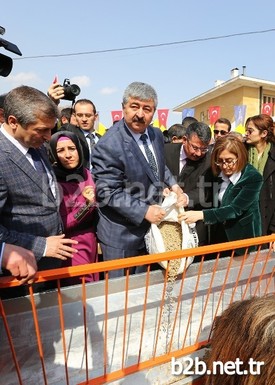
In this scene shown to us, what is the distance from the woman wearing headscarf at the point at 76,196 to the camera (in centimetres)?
259

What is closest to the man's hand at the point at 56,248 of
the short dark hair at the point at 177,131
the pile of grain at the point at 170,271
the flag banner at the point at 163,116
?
the pile of grain at the point at 170,271

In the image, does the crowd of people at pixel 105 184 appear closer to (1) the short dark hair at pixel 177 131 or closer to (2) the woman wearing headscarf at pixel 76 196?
(2) the woman wearing headscarf at pixel 76 196

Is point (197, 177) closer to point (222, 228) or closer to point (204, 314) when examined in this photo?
point (222, 228)

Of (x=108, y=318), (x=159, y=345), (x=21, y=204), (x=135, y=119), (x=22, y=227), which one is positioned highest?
(x=135, y=119)

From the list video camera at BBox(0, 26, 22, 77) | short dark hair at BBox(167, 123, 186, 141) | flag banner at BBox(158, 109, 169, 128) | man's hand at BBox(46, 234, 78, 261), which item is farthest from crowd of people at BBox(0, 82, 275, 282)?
flag banner at BBox(158, 109, 169, 128)

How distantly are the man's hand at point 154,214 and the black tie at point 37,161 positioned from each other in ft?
2.37

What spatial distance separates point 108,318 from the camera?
6.85 feet

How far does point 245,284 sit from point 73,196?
140 cm

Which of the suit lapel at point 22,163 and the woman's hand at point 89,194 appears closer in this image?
the suit lapel at point 22,163

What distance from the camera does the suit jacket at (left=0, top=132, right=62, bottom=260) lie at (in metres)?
1.86

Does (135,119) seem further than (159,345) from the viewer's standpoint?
Yes

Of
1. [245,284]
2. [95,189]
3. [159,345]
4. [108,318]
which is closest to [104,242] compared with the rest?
[95,189]

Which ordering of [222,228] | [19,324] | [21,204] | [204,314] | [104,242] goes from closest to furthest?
[19,324] < [21,204] < [204,314] < [104,242] < [222,228]

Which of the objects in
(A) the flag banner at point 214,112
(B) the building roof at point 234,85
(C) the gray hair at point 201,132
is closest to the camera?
(C) the gray hair at point 201,132
